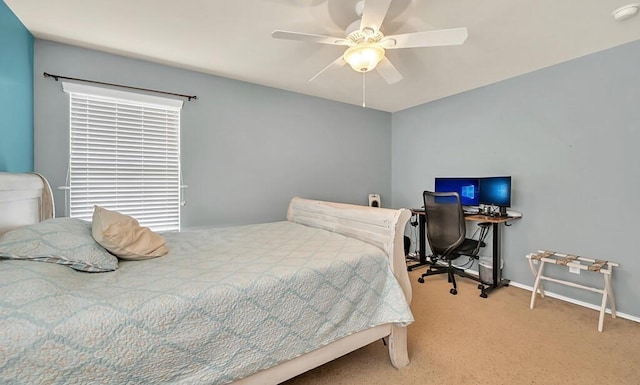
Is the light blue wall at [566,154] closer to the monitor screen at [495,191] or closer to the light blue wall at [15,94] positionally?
the monitor screen at [495,191]

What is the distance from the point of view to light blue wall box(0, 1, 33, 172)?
5.73 feet

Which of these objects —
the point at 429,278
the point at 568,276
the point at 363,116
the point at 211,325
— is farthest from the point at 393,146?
the point at 211,325

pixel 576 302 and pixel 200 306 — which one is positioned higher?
pixel 200 306

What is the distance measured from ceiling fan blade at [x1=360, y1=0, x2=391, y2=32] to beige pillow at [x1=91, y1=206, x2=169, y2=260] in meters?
1.87

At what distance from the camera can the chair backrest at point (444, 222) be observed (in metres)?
2.78

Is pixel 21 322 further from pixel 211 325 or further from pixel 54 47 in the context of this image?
pixel 54 47

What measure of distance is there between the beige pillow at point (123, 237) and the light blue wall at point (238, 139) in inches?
48.5

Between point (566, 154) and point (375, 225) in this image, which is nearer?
point (375, 225)

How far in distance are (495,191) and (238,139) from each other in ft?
10.0

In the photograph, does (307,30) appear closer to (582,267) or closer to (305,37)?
(305,37)

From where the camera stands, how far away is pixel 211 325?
1.07 m

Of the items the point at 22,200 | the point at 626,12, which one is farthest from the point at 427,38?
the point at 22,200

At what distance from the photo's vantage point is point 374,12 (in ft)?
4.89

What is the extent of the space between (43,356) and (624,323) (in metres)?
3.74
